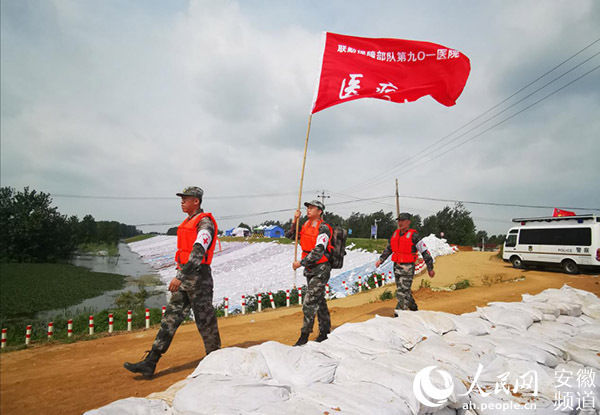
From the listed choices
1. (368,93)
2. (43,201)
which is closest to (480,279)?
(368,93)

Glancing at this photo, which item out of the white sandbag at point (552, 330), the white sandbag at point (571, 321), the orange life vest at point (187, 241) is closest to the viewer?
the orange life vest at point (187, 241)

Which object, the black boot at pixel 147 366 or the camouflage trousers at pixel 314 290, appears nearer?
the black boot at pixel 147 366

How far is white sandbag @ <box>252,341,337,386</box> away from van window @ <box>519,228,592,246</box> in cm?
1463

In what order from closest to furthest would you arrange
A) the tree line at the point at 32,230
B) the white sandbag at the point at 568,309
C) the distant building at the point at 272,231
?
the white sandbag at the point at 568,309 → the tree line at the point at 32,230 → the distant building at the point at 272,231

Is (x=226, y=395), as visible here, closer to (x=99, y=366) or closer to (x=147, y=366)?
(x=147, y=366)

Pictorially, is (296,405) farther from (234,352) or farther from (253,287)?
(253,287)

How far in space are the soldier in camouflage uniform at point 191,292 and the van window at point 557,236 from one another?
1498 centimetres

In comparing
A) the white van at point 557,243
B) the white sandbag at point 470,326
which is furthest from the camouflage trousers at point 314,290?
the white van at point 557,243

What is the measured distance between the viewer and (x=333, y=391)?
1823 millimetres

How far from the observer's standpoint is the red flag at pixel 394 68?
16.5ft

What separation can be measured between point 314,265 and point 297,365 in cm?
171

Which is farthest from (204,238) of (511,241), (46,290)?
(46,290)

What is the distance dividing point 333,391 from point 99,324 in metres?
8.96

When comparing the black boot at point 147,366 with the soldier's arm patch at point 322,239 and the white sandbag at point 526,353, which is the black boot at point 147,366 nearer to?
the soldier's arm patch at point 322,239
